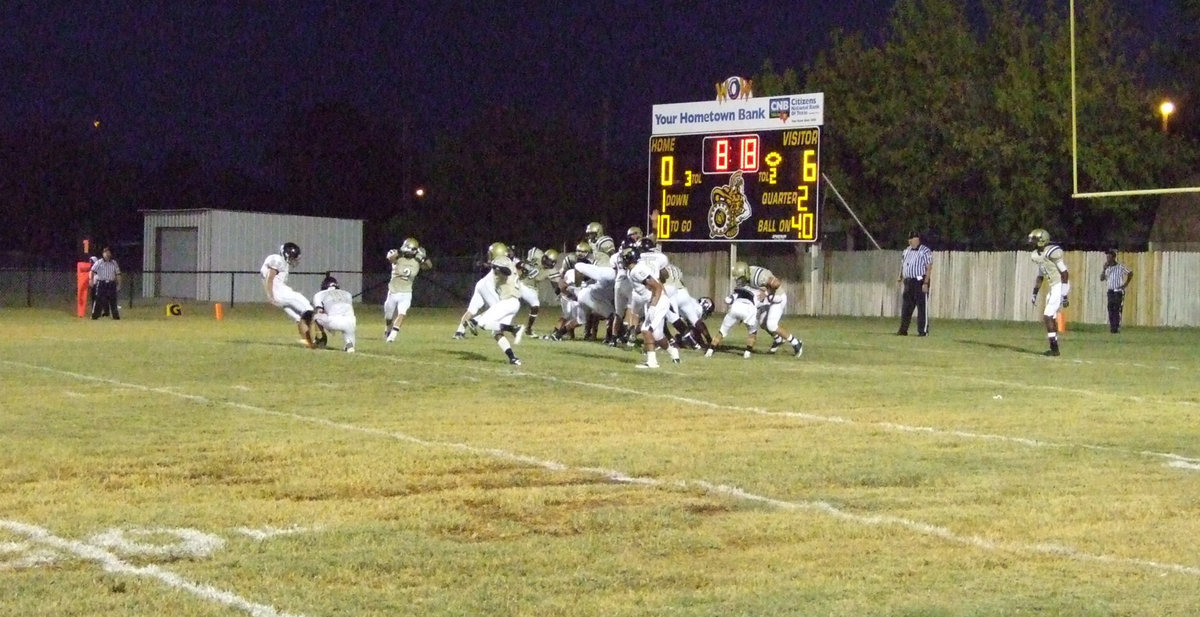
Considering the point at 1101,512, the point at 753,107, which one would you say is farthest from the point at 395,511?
the point at 753,107

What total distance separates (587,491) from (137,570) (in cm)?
318

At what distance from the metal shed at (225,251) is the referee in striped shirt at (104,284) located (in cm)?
974

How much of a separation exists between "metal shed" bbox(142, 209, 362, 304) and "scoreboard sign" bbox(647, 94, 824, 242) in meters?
15.8

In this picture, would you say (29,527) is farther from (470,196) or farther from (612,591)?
(470,196)

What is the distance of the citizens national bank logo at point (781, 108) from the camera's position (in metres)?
29.4

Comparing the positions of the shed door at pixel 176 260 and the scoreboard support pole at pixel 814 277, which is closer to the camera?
the scoreboard support pole at pixel 814 277

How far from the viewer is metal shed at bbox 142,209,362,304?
43.8m

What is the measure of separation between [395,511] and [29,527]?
1937 millimetres

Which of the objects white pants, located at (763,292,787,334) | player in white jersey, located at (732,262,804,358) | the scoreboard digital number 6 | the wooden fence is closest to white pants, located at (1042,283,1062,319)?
player in white jersey, located at (732,262,804,358)

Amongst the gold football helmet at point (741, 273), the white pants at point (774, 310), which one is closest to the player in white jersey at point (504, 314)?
the gold football helmet at point (741, 273)

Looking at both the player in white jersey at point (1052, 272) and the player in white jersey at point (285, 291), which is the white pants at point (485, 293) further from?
the player in white jersey at point (1052, 272)

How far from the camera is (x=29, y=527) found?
784 cm

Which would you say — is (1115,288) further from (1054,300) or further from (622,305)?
(622,305)

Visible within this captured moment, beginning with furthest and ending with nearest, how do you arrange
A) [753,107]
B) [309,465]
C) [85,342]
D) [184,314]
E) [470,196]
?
[470,196] < [184,314] < [753,107] < [85,342] < [309,465]
